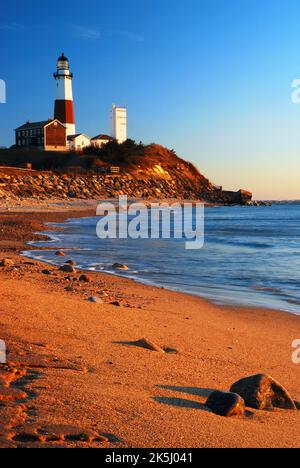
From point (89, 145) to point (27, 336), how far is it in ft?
215

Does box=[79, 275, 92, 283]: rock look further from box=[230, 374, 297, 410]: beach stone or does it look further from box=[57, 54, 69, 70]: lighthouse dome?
box=[57, 54, 69, 70]: lighthouse dome

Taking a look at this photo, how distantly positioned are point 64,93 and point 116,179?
14994 mm

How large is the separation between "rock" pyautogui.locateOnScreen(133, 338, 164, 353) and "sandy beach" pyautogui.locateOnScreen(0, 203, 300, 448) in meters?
0.10

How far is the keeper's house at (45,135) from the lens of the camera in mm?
63812

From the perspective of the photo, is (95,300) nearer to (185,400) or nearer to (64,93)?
(185,400)

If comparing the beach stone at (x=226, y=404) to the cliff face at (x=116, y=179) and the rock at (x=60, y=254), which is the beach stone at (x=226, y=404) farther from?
the cliff face at (x=116, y=179)

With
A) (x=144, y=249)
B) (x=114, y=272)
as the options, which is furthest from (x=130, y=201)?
(x=114, y=272)

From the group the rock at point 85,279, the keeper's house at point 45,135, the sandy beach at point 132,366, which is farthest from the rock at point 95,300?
the keeper's house at point 45,135

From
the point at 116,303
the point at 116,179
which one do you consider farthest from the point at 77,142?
the point at 116,303

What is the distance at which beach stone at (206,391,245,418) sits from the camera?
3.61 meters

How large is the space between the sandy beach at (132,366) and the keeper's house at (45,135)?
189 ft

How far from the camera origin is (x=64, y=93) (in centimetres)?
6438

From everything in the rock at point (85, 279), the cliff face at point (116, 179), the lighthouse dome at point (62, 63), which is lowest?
the rock at point (85, 279)

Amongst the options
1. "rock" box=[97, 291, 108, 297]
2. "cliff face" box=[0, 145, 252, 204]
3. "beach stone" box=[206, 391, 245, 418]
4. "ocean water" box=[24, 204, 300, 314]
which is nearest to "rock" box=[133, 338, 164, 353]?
"beach stone" box=[206, 391, 245, 418]
